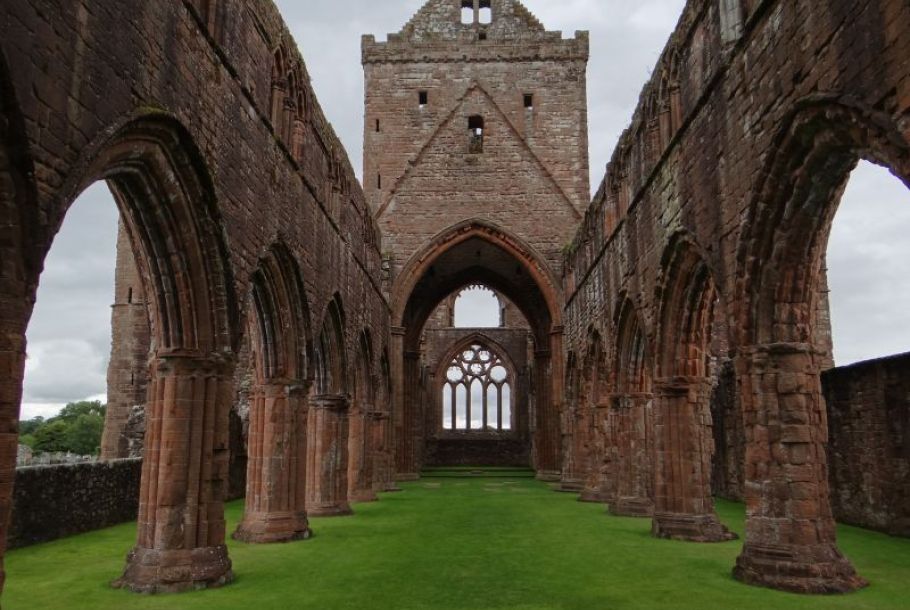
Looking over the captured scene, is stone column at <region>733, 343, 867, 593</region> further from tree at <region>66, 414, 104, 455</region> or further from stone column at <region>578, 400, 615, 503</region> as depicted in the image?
tree at <region>66, 414, 104, 455</region>

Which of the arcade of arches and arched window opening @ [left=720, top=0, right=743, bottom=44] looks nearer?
the arcade of arches

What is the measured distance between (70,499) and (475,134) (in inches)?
614

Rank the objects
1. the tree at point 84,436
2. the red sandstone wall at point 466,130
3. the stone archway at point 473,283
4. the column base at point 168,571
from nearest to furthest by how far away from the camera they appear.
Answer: the column base at point 168,571
the stone archway at point 473,283
the red sandstone wall at point 466,130
the tree at point 84,436

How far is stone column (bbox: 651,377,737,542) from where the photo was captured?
33.1 feet

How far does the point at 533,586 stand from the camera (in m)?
7.20

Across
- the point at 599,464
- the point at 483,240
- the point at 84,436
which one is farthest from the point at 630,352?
the point at 84,436

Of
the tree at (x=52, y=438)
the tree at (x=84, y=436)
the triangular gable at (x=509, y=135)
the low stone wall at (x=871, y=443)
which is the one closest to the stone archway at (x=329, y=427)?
the low stone wall at (x=871, y=443)

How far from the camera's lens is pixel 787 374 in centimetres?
693

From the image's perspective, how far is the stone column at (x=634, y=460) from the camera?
12750mm

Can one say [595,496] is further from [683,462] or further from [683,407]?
[683,407]

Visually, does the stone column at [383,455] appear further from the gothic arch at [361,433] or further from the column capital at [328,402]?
the column capital at [328,402]

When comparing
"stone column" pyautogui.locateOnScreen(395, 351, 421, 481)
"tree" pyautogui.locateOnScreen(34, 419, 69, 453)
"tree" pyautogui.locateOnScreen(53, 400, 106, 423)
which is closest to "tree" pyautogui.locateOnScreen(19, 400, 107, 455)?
"tree" pyautogui.locateOnScreen(34, 419, 69, 453)

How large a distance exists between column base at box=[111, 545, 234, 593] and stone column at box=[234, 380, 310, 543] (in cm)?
291

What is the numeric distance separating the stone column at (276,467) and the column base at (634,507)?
214 inches
